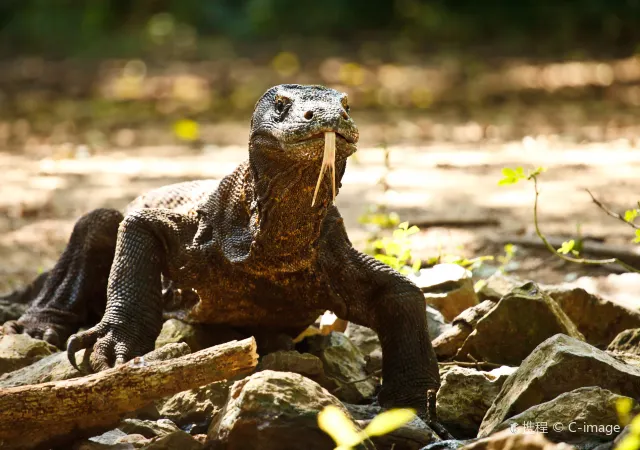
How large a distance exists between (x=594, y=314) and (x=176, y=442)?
2318mm

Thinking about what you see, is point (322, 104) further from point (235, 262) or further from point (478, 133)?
point (478, 133)

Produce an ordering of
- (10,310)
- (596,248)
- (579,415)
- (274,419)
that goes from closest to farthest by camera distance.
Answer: (274,419) < (579,415) < (10,310) < (596,248)

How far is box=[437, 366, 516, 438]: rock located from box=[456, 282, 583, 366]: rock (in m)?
0.43

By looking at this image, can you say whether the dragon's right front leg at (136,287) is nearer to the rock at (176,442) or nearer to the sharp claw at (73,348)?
the sharp claw at (73,348)

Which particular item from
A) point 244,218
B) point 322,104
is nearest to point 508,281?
point 244,218

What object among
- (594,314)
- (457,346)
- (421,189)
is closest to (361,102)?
(421,189)

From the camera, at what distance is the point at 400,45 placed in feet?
74.9

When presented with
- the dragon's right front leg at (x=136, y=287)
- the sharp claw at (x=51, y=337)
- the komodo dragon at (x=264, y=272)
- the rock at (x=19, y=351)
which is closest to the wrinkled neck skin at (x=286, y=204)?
the komodo dragon at (x=264, y=272)

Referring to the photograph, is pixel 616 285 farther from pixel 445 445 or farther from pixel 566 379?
pixel 445 445

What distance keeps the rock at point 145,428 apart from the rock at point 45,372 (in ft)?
2.09

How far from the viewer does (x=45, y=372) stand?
409cm

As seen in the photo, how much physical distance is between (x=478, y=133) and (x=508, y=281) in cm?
802

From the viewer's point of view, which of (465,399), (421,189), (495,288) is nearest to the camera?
(465,399)

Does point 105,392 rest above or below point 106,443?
above
